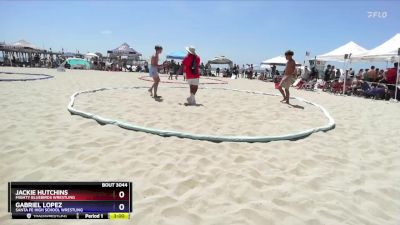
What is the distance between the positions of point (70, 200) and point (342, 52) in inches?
760

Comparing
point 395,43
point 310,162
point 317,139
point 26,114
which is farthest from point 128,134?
point 395,43

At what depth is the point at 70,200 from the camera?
2.83 metres

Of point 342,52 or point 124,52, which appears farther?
point 124,52

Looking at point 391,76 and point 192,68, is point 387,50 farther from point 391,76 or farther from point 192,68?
point 192,68

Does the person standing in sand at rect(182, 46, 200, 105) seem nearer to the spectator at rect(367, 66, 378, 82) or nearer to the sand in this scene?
the sand

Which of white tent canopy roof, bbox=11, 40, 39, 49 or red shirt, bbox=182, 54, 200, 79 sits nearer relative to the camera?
red shirt, bbox=182, 54, 200, 79

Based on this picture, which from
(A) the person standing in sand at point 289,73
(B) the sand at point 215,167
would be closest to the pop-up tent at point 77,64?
(A) the person standing in sand at point 289,73

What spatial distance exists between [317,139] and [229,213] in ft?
10.3

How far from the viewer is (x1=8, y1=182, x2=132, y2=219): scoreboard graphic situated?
272 centimetres

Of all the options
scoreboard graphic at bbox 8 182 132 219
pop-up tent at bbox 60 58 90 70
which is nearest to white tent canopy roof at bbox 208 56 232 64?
pop-up tent at bbox 60 58 90 70

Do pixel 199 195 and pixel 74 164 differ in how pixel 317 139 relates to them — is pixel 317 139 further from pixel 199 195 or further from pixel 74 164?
pixel 74 164

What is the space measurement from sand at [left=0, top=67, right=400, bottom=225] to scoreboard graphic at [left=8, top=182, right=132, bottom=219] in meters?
0.09

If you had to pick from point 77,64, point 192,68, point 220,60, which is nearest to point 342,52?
point 192,68

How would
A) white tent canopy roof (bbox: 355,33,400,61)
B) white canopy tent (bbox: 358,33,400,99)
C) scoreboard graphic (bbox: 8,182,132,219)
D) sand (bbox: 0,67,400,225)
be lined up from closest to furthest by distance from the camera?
scoreboard graphic (bbox: 8,182,132,219) → sand (bbox: 0,67,400,225) → white canopy tent (bbox: 358,33,400,99) → white tent canopy roof (bbox: 355,33,400,61)
